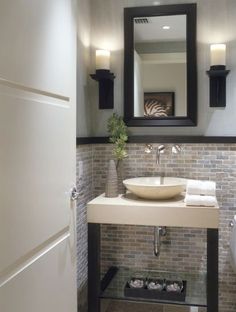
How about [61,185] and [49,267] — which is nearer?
[49,267]

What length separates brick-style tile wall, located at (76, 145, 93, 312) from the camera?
2582 mm

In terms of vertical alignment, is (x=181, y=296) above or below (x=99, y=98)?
below

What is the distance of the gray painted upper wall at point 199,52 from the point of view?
2.74 metres

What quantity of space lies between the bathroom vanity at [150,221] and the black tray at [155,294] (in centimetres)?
3

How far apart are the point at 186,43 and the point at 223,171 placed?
3.20 feet

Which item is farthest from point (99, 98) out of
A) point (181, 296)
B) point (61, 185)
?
point (181, 296)

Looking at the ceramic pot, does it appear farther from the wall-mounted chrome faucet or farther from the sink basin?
the wall-mounted chrome faucet

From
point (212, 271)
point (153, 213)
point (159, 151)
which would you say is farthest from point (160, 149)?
point (212, 271)

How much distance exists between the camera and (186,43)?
2779 millimetres

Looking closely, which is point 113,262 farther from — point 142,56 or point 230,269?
point 142,56

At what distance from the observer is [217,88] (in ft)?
8.95

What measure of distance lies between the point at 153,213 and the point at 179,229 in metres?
0.61

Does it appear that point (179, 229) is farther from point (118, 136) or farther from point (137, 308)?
point (118, 136)

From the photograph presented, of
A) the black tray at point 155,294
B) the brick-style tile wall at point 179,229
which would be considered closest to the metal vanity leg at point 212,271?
the black tray at point 155,294
